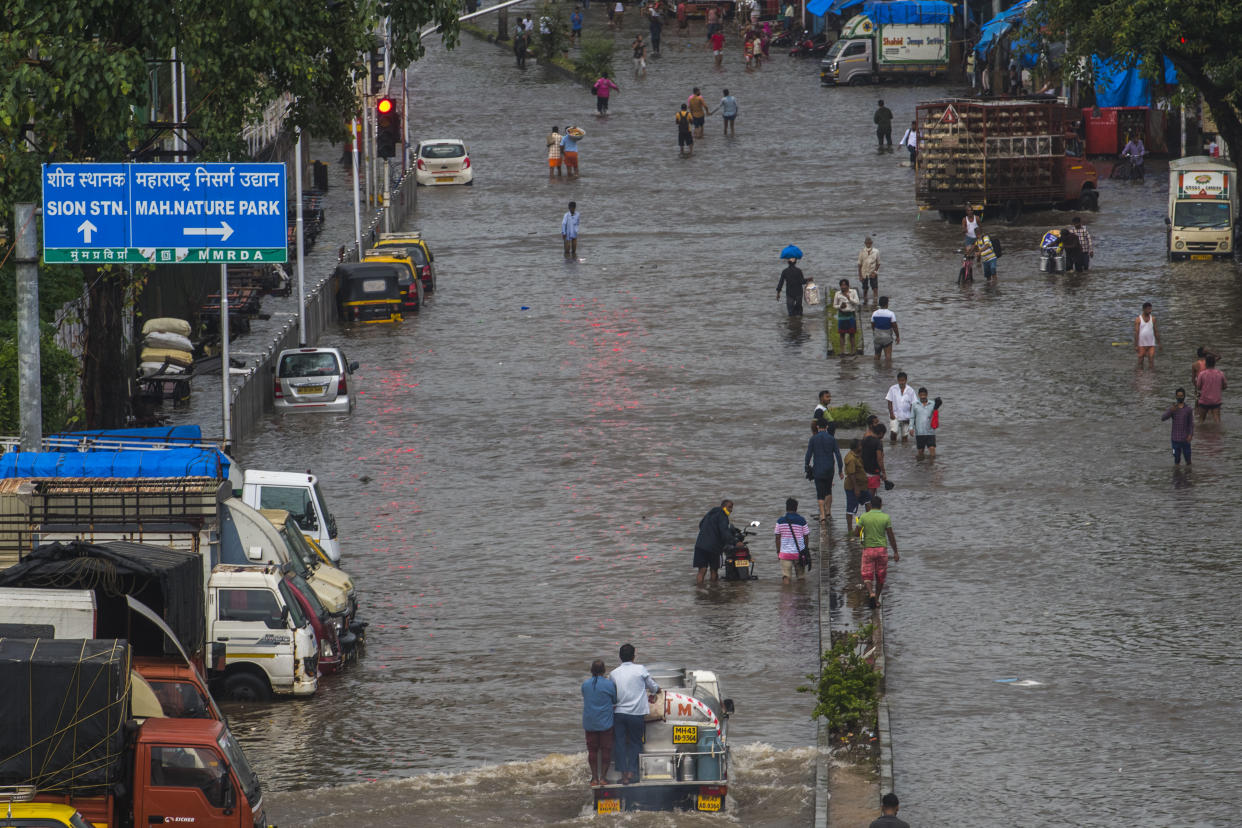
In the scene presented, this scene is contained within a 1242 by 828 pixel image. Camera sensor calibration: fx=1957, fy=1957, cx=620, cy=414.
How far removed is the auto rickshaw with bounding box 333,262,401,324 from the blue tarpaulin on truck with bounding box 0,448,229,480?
2148 centimetres

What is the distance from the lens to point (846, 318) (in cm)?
3619

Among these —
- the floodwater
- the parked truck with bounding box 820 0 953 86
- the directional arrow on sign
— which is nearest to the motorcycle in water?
the parked truck with bounding box 820 0 953 86

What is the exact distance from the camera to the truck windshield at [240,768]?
1446 cm

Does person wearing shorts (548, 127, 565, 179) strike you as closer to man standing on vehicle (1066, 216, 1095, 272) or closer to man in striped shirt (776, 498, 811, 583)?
man standing on vehicle (1066, 216, 1095, 272)

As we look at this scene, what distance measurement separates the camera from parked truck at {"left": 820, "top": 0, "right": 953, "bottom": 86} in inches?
2638

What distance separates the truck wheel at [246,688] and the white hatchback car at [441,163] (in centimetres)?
3813

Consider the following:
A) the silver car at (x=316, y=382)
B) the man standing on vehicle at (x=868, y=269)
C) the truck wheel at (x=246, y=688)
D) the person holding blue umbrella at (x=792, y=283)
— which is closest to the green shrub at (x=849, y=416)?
the silver car at (x=316, y=382)

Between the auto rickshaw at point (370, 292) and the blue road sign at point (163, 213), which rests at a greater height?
the blue road sign at point (163, 213)

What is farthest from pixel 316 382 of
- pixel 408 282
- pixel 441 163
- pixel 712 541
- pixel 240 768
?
pixel 441 163

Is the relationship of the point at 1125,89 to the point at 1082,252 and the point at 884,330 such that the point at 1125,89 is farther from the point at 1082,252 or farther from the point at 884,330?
the point at 884,330

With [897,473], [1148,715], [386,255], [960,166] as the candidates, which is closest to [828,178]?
[960,166]

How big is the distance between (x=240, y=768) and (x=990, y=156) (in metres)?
A: 35.9

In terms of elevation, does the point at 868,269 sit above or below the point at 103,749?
above

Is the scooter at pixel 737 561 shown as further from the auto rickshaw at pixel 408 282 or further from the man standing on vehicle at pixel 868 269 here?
the auto rickshaw at pixel 408 282
